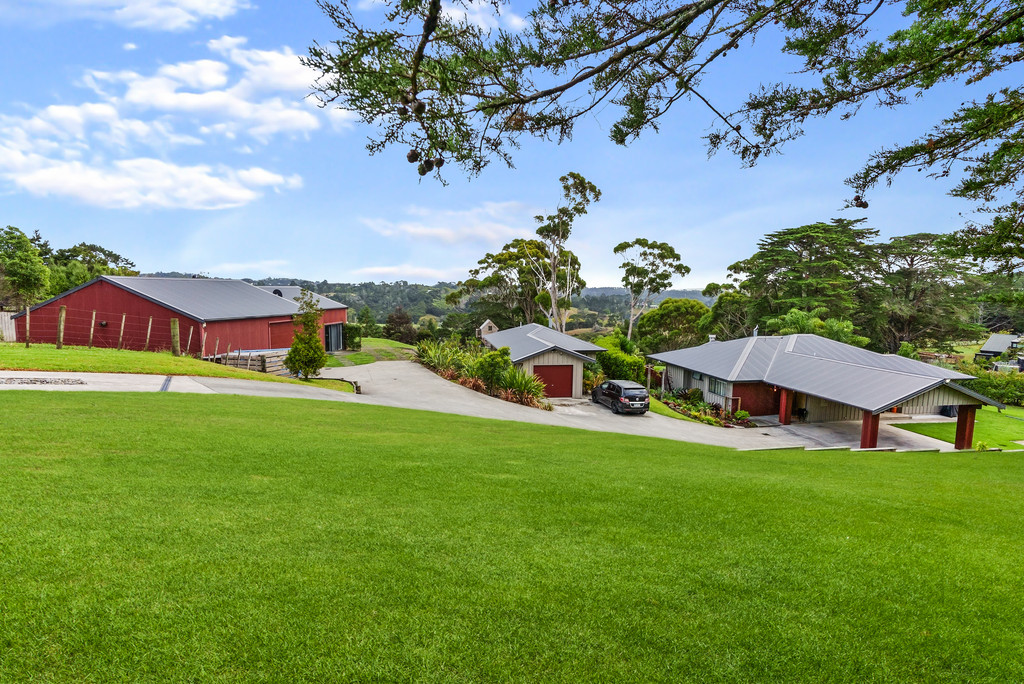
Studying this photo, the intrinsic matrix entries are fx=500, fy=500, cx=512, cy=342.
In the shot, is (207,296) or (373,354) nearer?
(207,296)

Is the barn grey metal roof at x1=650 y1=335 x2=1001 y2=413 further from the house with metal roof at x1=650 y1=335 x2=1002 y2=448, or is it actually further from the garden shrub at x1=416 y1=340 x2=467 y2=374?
the garden shrub at x1=416 y1=340 x2=467 y2=374

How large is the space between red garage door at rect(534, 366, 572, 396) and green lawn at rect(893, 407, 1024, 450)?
49.1 feet

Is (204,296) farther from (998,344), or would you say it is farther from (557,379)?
(998,344)

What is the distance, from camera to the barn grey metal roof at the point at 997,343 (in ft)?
182

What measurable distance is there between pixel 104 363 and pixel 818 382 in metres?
27.1

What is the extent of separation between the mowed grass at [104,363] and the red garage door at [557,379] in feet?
33.4

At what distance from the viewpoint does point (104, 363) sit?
16.6 meters

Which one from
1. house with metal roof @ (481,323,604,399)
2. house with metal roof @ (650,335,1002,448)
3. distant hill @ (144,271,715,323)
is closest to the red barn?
house with metal roof @ (481,323,604,399)

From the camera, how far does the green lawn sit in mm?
19797

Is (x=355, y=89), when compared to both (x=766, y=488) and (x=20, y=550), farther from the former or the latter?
(x=766, y=488)

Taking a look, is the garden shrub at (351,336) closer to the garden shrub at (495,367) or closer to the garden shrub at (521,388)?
the garden shrub at (495,367)

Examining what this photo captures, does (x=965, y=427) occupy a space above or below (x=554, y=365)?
below

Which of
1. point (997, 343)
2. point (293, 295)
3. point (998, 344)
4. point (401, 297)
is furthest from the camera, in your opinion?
point (401, 297)

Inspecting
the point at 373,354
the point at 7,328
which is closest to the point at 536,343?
the point at 373,354
